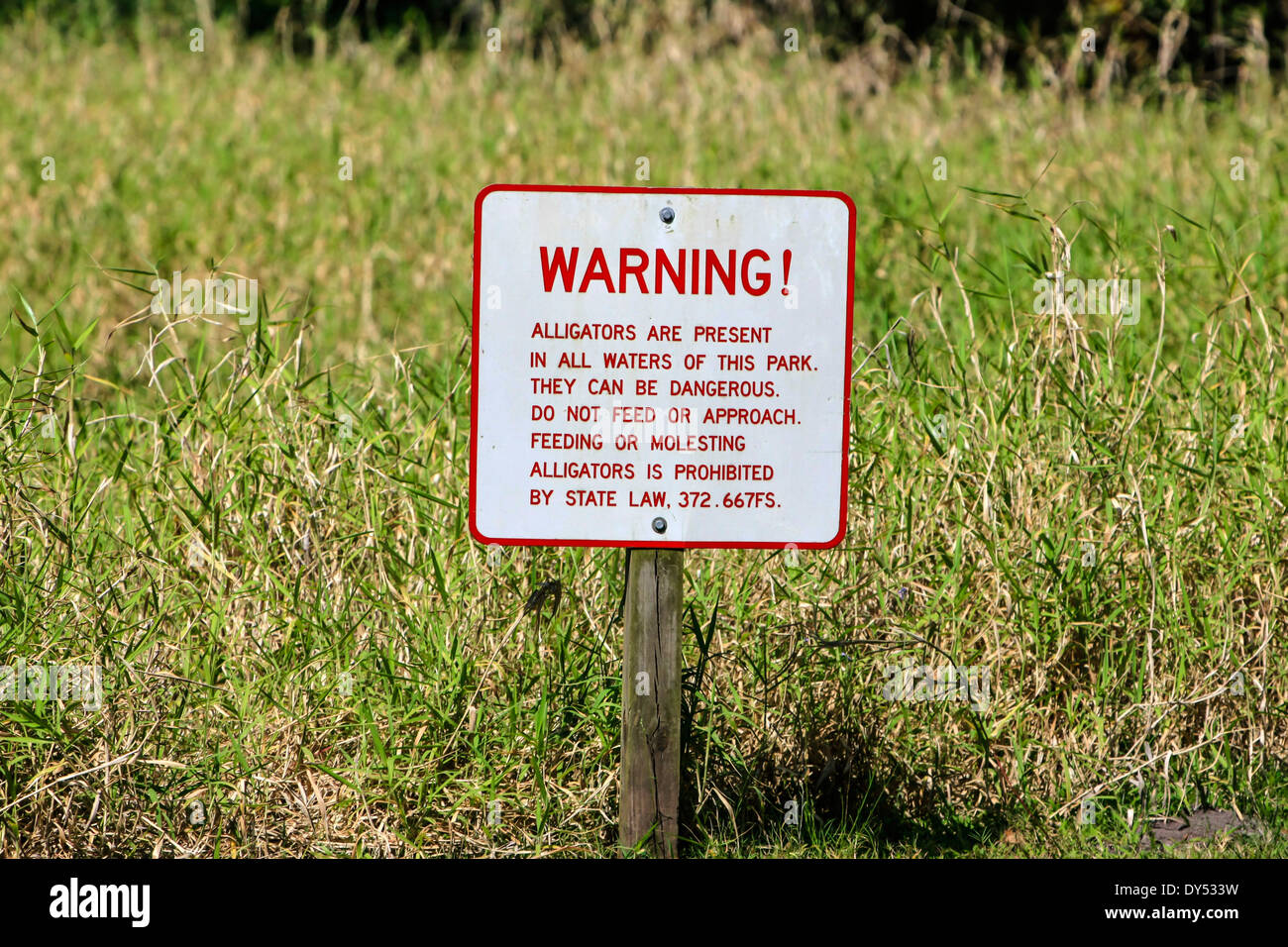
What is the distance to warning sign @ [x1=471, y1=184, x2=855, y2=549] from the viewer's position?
297cm

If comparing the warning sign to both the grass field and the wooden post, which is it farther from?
the grass field

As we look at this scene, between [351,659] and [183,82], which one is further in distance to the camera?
[183,82]

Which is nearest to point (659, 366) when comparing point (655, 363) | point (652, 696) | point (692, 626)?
point (655, 363)

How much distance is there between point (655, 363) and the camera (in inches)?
117

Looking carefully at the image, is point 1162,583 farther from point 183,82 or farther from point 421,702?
point 183,82

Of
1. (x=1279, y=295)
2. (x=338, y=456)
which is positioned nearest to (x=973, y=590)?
(x=338, y=456)

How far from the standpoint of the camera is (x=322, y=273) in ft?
25.6

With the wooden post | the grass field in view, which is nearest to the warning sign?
the wooden post

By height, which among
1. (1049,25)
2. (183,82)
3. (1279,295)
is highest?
(1049,25)

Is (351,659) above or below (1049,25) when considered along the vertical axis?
below

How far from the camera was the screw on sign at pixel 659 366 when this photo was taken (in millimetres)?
2971

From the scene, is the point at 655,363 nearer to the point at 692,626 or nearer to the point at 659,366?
the point at 659,366

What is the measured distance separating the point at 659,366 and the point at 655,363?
0.01m

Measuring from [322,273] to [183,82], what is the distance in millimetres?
3735
